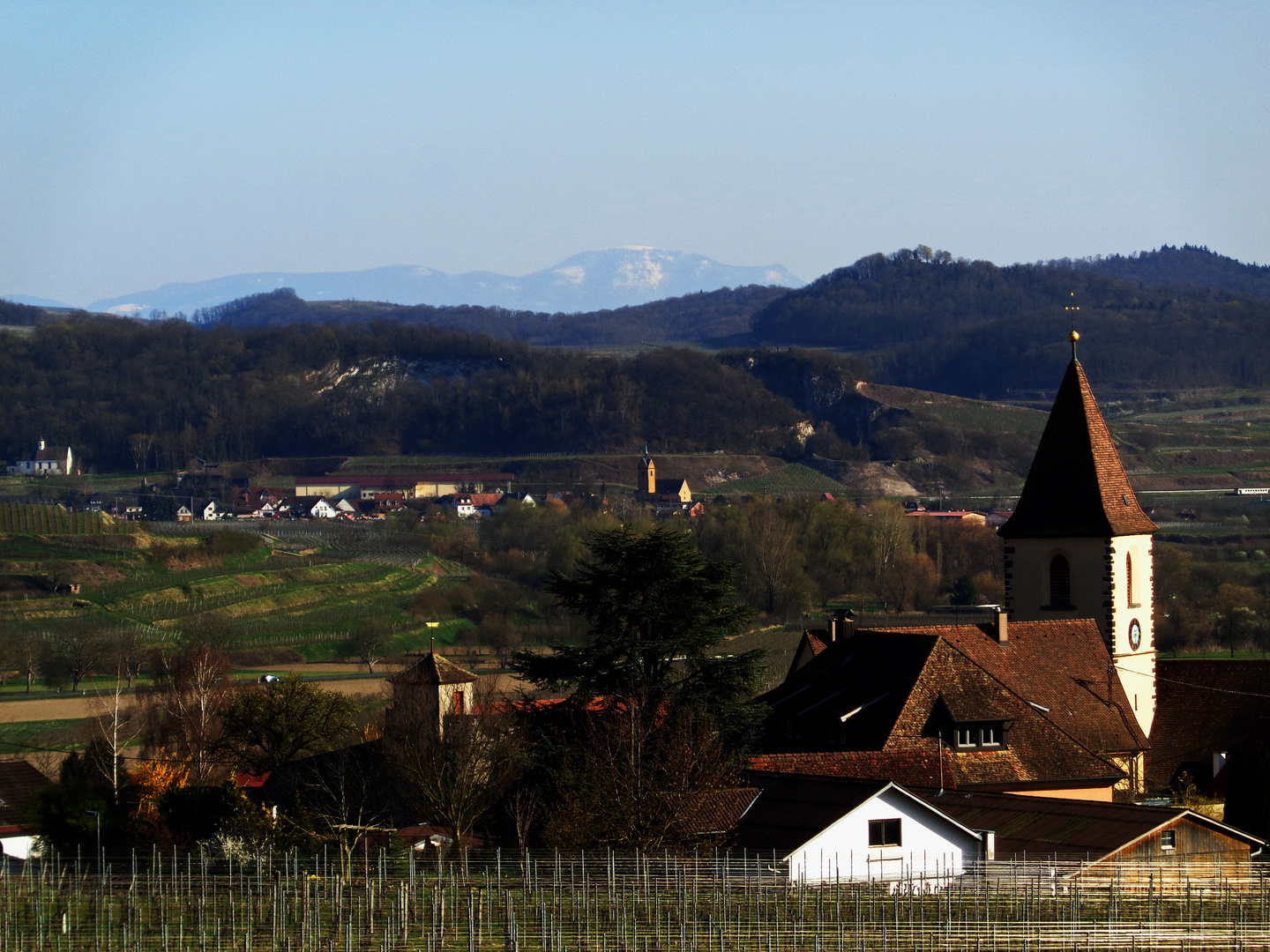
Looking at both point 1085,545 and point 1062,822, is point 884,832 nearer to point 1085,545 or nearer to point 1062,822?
point 1062,822

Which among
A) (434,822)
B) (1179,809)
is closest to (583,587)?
(434,822)

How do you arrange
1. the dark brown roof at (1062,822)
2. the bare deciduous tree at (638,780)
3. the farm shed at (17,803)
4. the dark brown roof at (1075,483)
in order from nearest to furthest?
the dark brown roof at (1062,822)
the bare deciduous tree at (638,780)
the dark brown roof at (1075,483)
the farm shed at (17,803)

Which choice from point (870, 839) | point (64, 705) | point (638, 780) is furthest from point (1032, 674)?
point (64, 705)

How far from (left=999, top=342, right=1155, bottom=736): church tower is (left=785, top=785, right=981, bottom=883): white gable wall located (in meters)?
13.5

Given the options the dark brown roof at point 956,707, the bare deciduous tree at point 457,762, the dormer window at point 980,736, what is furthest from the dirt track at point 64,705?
the dormer window at point 980,736

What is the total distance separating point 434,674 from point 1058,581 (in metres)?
15.3

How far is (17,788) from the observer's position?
50438 millimetres

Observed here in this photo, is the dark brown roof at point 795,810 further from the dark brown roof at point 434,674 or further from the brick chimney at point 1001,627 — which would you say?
the dark brown roof at point 434,674

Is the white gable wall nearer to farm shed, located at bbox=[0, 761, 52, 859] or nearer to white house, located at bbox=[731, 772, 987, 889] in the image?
white house, located at bbox=[731, 772, 987, 889]

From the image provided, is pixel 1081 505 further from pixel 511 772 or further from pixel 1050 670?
pixel 511 772

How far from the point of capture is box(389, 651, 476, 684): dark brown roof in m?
46.6

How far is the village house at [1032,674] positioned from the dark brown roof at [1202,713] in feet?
1.58

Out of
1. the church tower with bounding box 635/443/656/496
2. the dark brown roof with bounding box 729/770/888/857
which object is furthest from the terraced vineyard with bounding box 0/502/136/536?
the dark brown roof with bounding box 729/770/888/857

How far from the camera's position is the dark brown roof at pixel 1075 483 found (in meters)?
45.7
